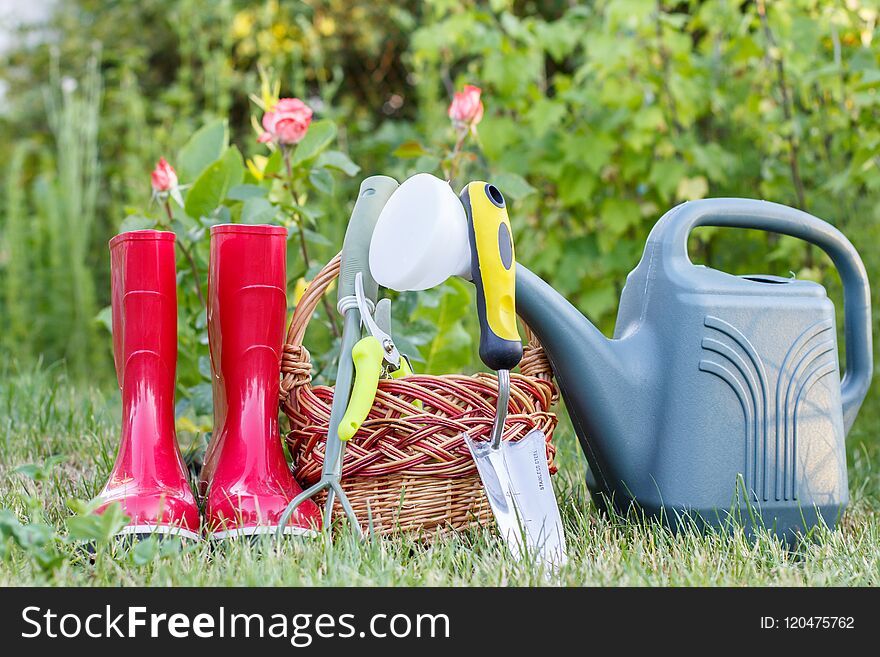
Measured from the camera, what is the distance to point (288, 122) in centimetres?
137

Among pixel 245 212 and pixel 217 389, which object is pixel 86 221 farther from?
pixel 217 389

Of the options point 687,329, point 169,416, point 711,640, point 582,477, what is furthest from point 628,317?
point 169,416

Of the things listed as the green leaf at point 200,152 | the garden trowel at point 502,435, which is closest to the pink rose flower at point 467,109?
the green leaf at point 200,152

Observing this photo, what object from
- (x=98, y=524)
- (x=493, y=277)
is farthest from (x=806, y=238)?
(x=98, y=524)

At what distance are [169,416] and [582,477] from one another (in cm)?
66

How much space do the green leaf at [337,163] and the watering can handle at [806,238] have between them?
0.55m

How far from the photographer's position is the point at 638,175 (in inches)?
88.7

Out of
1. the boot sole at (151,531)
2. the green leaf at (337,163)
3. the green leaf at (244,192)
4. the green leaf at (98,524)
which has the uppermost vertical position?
the green leaf at (337,163)

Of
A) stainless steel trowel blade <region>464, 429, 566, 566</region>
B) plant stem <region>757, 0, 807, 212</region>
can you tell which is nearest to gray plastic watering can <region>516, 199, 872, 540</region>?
stainless steel trowel blade <region>464, 429, 566, 566</region>

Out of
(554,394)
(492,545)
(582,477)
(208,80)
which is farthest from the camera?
(208,80)

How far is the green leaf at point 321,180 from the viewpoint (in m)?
1.45

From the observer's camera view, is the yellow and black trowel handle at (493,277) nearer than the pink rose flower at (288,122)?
Yes

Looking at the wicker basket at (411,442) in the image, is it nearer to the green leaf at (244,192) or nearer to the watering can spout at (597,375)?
the watering can spout at (597,375)

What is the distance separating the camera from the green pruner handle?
0.95 metres
